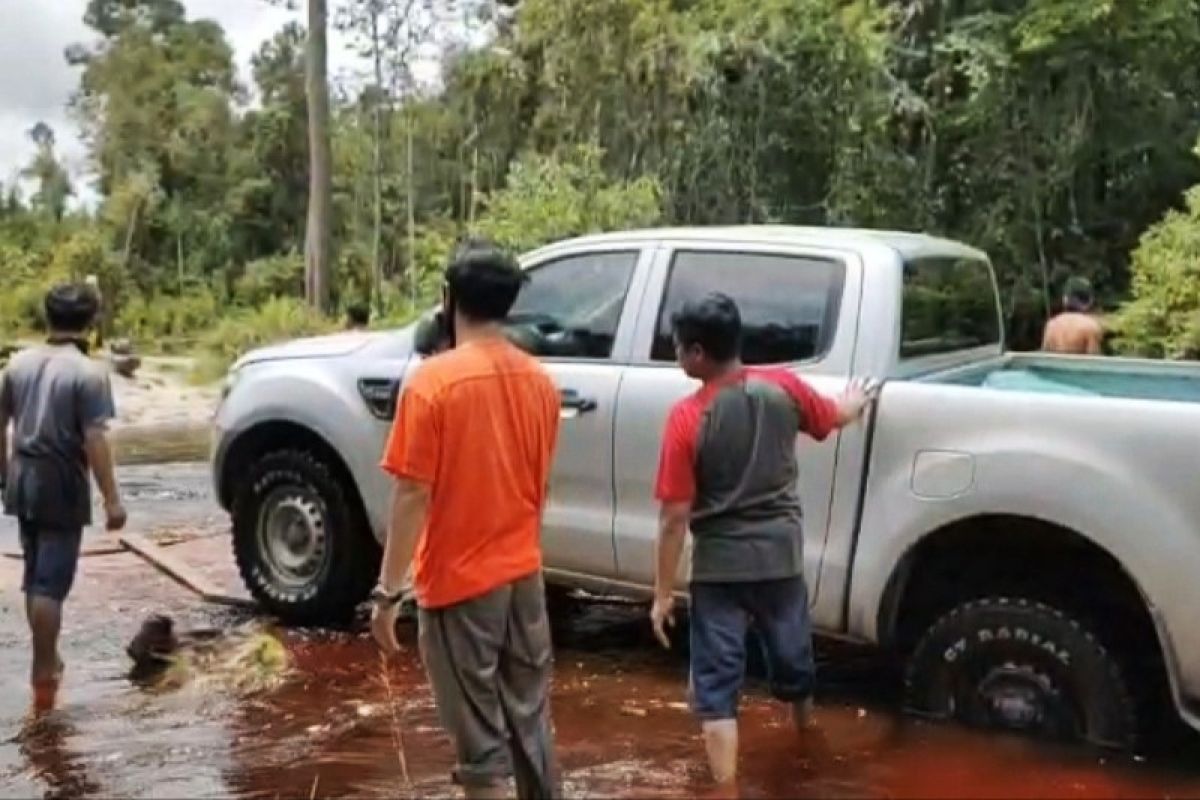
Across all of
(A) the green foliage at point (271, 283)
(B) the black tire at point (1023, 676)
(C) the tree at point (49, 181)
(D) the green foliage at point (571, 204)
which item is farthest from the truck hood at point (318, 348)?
(C) the tree at point (49, 181)

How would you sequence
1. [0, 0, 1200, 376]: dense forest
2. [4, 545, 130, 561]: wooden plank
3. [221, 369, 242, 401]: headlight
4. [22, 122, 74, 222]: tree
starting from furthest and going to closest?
[22, 122, 74, 222]: tree
[0, 0, 1200, 376]: dense forest
[4, 545, 130, 561]: wooden plank
[221, 369, 242, 401]: headlight

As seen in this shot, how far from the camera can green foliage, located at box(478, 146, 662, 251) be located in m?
20.0

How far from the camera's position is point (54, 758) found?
5598 mm

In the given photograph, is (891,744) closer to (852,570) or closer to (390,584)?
(852,570)

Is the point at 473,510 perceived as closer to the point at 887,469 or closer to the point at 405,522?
the point at 405,522

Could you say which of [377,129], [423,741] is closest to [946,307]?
[423,741]

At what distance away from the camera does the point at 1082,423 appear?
528 centimetres

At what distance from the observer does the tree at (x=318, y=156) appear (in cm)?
2633

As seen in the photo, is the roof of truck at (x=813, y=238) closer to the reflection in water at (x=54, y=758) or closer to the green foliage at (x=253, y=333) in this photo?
the reflection in water at (x=54, y=758)

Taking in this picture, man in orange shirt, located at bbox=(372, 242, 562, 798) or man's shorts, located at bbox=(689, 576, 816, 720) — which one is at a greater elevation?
man in orange shirt, located at bbox=(372, 242, 562, 798)

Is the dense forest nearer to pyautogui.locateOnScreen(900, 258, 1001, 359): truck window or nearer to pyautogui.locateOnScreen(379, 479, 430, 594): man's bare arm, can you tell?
pyautogui.locateOnScreen(900, 258, 1001, 359): truck window

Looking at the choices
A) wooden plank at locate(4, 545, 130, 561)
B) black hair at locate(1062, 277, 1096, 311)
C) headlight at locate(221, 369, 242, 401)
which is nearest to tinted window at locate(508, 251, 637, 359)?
headlight at locate(221, 369, 242, 401)

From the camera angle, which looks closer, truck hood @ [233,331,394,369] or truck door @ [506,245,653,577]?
truck door @ [506,245,653,577]

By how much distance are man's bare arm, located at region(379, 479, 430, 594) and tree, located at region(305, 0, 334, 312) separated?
22845 mm
